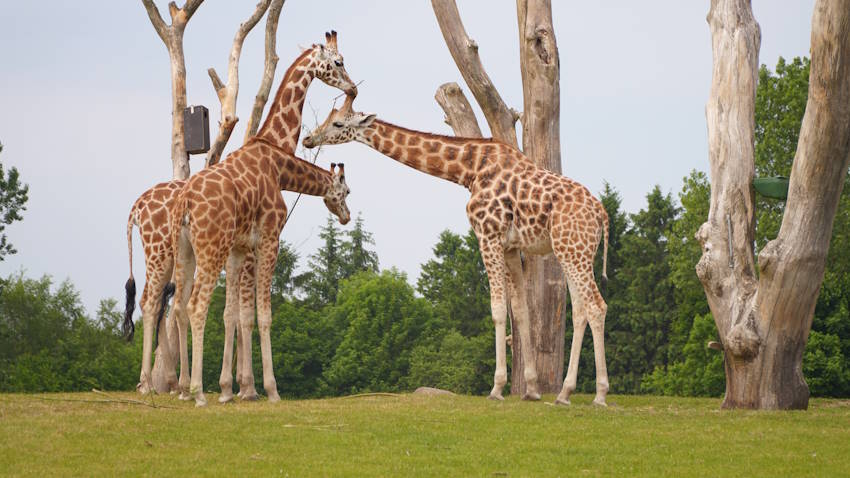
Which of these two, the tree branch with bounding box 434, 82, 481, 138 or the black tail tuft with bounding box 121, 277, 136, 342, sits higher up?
the tree branch with bounding box 434, 82, 481, 138

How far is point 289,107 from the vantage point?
1392 centimetres

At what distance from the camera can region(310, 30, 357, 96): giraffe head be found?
1420 centimetres

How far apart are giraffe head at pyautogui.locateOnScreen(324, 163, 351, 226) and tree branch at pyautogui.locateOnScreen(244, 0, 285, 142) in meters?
5.34

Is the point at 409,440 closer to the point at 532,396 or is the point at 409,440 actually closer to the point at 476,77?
the point at 532,396

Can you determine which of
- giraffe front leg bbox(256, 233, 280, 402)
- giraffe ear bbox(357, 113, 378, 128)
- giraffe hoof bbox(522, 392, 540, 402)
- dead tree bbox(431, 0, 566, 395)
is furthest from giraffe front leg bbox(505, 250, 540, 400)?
giraffe front leg bbox(256, 233, 280, 402)

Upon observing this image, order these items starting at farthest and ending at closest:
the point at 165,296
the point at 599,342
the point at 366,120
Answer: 1. the point at 165,296
2. the point at 366,120
3. the point at 599,342

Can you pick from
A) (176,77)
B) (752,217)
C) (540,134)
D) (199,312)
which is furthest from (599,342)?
(176,77)

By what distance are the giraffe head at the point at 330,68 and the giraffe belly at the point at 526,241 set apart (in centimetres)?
315

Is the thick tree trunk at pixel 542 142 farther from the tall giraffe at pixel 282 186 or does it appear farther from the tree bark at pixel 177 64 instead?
the tree bark at pixel 177 64

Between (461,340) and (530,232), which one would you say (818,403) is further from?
(461,340)

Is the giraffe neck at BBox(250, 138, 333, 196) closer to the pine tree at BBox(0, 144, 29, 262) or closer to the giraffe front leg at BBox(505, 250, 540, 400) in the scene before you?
the giraffe front leg at BBox(505, 250, 540, 400)

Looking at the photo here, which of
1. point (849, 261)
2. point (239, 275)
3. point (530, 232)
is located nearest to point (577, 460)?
point (530, 232)

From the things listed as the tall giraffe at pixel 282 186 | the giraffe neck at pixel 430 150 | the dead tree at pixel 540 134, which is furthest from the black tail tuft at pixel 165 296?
the dead tree at pixel 540 134

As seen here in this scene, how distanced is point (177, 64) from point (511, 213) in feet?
30.0
